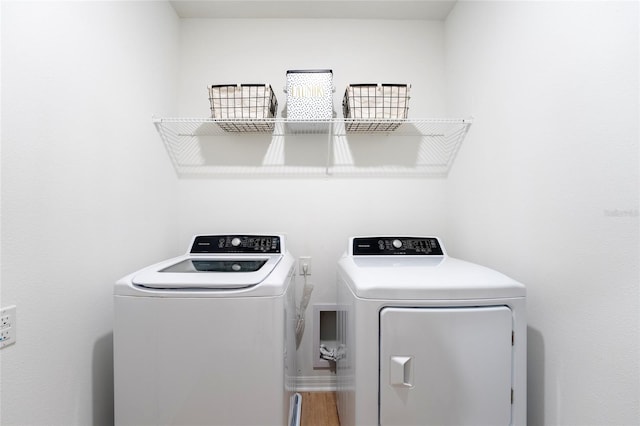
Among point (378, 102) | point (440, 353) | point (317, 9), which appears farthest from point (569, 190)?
point (317, 9)

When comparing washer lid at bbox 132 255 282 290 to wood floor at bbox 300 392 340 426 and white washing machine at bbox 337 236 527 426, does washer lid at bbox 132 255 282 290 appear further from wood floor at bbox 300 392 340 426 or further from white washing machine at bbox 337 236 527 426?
wood floor at bbox 300 392 340 426

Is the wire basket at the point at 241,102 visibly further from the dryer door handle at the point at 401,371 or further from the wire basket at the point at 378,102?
the dryer door handle at the point at 401,371

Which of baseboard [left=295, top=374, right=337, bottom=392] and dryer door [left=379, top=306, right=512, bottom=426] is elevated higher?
dryer door [left=379, top=306, right=512, bottom=426]

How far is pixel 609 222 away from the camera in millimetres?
909

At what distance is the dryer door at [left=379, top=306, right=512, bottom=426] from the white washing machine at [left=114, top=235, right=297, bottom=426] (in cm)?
43

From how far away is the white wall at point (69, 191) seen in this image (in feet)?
2.98

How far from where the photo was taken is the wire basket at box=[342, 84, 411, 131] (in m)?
1.73

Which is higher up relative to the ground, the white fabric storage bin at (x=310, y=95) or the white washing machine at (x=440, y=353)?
the white fabric storage bin at (x=310, y=95)

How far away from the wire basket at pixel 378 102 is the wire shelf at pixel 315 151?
236 mm

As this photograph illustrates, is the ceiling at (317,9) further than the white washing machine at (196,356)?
Yes

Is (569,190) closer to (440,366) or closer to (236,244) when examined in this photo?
(440,366)

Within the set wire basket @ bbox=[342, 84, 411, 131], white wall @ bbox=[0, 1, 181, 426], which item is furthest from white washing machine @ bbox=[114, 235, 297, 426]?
wire basket @ bbox=[342, 84, 411, 131]

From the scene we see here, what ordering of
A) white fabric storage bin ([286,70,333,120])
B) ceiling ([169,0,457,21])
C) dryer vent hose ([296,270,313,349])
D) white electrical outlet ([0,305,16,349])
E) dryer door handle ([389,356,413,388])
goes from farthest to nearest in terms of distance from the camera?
dryer vent hose ([296,270,313,349])
ceiling ([169,0,457,21])
white fabric storage bin ([286,70,333,120])
dryer door handle ([389,356,413,388])
white electrical outlet ([0,305,16,349])

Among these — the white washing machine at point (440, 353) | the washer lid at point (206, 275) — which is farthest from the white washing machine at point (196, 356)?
the white washing machine at point (440, 353)
